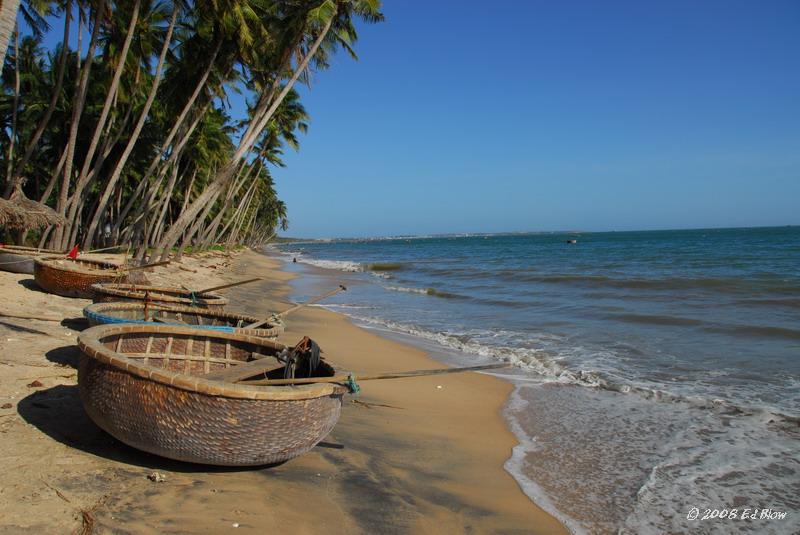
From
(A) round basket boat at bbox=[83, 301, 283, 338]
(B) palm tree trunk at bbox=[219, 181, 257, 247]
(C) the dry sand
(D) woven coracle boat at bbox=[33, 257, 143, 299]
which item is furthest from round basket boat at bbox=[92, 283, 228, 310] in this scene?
(B) palm tree trunk at bbox=[219, 181, 257, 247]

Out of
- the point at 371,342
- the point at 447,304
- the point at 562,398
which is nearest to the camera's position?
the point at 562,398

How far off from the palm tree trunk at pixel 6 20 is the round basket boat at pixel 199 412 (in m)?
3.68

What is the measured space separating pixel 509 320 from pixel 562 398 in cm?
612

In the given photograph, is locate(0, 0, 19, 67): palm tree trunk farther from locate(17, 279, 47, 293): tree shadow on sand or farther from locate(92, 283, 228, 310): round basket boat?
locate(17, 279, 47, 293): tree shadow on sand

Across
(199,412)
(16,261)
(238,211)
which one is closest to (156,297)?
(199,412)

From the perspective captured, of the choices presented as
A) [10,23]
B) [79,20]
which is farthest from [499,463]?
[79,20]

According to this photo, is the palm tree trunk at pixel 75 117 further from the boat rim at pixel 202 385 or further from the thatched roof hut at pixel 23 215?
the boat rim at pixel 202 385

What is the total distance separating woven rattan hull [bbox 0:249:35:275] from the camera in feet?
34.7

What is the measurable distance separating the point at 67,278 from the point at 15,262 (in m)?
2.45

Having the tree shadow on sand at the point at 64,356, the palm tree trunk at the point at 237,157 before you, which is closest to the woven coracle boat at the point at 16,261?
the palm tree trunk at the point at 237,157

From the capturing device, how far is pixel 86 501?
292cm

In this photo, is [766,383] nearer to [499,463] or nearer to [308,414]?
[499,463]

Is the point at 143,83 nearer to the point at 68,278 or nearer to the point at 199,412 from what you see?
the point at 68,278

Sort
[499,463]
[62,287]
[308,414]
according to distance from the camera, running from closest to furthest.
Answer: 1. [308,414]
2. [499,463]
3. [62,287]
